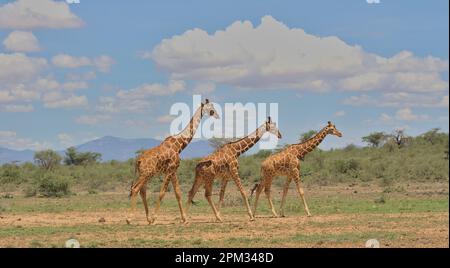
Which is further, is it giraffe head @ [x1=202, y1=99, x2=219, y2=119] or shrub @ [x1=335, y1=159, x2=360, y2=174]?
shrub @ [x1=335, y1=159, x2=360, y2=174]

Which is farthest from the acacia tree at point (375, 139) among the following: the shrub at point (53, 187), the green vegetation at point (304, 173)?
the shrub at point (53, 187)

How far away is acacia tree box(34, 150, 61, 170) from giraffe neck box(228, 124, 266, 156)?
40.2 meters

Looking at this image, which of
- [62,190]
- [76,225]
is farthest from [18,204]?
[76,225]

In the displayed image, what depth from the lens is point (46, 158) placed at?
6288cm

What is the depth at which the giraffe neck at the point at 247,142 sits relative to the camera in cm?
2252

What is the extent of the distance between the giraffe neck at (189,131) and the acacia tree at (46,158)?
40.8 meters

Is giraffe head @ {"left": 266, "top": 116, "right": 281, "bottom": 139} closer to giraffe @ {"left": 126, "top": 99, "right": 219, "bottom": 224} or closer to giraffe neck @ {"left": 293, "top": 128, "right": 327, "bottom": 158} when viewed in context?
giraffe neck @ {"left": 293, "top": 128, "right": 327, "bottom": 158}

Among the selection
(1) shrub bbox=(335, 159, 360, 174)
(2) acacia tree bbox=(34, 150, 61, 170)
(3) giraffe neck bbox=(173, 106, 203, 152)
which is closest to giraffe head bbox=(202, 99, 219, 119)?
(3) giraffe neck bbox=(173, 106, 203, 152)

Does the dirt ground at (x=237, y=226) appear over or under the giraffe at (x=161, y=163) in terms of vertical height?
under

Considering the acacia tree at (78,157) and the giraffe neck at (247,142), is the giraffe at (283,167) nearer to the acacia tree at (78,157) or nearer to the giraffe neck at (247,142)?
the giraffe neck at (247,142)

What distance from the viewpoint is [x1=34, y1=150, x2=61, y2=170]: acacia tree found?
203 ft
